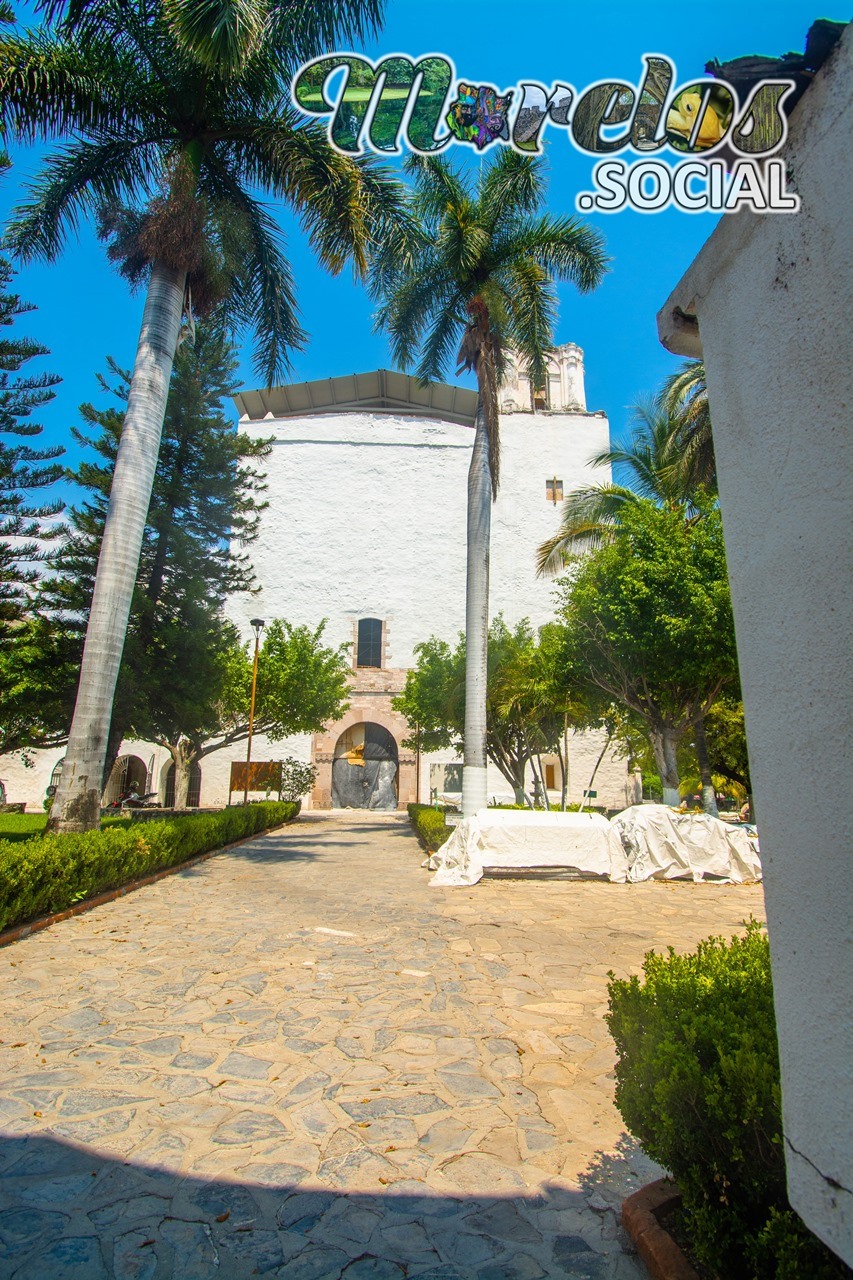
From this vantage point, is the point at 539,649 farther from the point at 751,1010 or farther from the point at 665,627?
the point at 751,1010

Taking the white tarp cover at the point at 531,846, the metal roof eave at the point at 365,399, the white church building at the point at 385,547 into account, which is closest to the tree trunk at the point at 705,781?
the white tarp cover at the point at 531,846

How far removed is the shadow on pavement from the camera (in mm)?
2406

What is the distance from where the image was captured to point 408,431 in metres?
34.3

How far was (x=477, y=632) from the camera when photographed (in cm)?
1288

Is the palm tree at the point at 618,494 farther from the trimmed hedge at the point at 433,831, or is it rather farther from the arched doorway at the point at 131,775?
the arched doorway at the point at 131,775

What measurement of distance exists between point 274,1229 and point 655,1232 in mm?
1346

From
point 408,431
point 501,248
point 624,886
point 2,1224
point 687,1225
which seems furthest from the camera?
point 408,431

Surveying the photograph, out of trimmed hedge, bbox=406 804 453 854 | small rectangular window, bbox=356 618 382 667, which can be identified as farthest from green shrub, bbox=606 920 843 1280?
small rectangular window, bbox=356 618 382 667

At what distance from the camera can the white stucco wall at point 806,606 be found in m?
1.53

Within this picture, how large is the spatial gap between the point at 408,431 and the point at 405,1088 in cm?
3292

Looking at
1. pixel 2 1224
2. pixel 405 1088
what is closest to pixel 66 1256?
pixel 2 1224

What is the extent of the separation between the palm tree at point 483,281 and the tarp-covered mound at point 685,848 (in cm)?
272

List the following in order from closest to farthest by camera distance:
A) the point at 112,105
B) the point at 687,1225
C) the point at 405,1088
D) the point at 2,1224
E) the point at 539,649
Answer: the point at 687,1225, the point at 2,1224, the point at 405,1088, the point at 112,105, the point at 539,649

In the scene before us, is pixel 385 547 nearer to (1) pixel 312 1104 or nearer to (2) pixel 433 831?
(2) pixel 433 831
